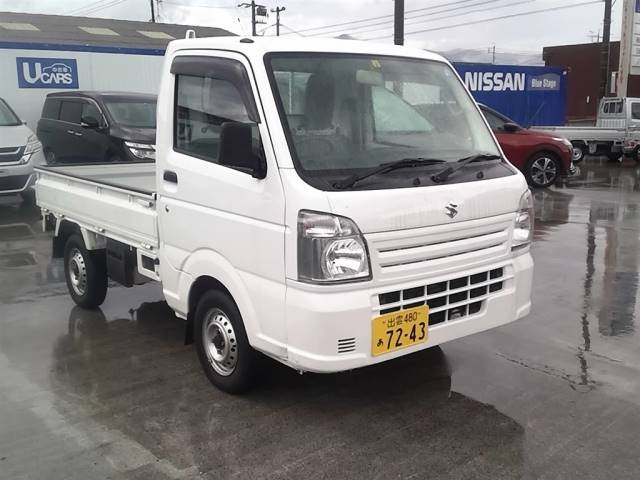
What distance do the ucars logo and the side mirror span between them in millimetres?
11993

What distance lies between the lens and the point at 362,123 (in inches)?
149

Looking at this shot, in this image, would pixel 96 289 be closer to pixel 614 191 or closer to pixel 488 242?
pixel 488 242

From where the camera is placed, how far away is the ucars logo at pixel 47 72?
13.5 meters

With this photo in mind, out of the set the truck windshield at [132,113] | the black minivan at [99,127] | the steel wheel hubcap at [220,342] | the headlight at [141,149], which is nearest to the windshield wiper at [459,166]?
the steel wheel hubcap at [220,342]

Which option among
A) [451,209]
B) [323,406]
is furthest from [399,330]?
[323,406]

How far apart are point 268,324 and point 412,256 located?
834mm

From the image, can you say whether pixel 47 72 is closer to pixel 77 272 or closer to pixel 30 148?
pixel 30 148

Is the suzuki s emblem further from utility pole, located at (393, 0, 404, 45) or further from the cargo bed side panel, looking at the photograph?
utility pole, located at (393, 0, 404, 45)

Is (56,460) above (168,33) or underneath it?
underneath

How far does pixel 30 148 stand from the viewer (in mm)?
A: 10414

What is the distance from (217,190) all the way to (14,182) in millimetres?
7839

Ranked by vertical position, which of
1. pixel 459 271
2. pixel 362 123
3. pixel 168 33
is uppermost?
pixel 168 33

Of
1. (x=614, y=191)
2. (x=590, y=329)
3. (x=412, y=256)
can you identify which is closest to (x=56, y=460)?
(x=412, y=256)

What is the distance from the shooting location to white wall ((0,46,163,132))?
43.9 feet
